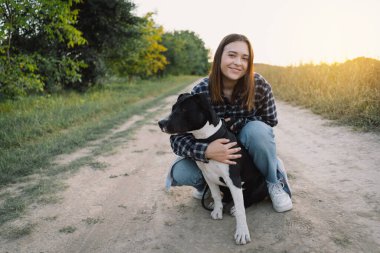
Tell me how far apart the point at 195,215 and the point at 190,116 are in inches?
44.2

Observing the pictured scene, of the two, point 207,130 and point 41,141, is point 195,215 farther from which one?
point 41,141

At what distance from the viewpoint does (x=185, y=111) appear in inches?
100

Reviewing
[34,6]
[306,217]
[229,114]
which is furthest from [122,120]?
[306,217]

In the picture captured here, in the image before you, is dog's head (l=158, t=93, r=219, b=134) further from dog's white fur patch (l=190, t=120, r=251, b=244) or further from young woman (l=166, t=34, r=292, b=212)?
young woman (l=166, t=34, r=292, b=212)

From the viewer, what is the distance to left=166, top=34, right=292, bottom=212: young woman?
2902 mm

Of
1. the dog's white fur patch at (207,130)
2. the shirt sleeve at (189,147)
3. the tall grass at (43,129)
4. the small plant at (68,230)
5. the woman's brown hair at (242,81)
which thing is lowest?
the small plant at (68,230)

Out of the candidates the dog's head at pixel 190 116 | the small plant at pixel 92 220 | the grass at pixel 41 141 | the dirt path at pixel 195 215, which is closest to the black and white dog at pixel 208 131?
the dog's head at pixel 190 116

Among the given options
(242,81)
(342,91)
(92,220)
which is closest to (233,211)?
(242,81)

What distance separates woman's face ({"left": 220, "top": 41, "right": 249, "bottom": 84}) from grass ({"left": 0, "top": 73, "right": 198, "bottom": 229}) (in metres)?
2.35

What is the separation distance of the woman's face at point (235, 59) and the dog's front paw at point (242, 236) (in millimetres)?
1308

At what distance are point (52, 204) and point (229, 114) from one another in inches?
83.1

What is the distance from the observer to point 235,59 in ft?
9.47

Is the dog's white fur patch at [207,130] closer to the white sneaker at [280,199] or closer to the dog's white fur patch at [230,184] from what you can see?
the dog's white fur patch at [230,184]

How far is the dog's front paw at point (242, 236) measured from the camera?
2525 millimetres
